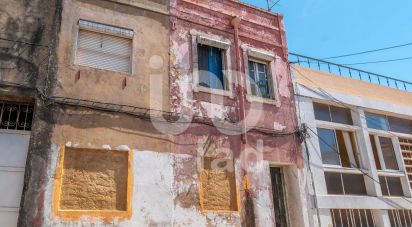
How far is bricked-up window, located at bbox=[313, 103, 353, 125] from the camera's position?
1208 cm

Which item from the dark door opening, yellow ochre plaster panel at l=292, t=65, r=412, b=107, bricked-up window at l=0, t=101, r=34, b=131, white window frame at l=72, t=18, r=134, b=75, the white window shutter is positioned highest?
yellow ochre plaster panel at l=292, t=65, r=412, b=107

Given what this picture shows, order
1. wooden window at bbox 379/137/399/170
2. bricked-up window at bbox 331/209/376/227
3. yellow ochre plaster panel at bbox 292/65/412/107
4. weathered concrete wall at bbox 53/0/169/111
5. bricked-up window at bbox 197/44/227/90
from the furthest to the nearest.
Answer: wooden window at bbox 379/137/399/170
yellow ochre plaster panel at bbox 292/65/412/107
bricked-up window at bbox 331/209/376/227
bricked-up window at bbox 197/44/227/90
weathered concrete wall at bbox 53/0/169/111

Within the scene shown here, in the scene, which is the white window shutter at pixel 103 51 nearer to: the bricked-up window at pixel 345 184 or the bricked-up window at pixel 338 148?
the bricked-up window at pixel 338 148

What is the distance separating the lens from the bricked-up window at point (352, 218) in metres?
10.8

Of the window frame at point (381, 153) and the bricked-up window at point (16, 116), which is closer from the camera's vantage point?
the bricked-up window at point (16, 116)

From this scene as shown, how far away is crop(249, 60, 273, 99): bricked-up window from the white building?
1019 millimetres

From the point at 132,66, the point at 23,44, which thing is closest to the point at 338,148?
the point at 132,66

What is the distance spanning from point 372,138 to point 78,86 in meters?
10.1

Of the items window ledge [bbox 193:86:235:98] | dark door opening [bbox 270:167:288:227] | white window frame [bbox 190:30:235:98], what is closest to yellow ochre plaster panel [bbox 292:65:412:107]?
white window frame [bbox 190:30:235:98]

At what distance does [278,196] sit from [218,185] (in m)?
2.17

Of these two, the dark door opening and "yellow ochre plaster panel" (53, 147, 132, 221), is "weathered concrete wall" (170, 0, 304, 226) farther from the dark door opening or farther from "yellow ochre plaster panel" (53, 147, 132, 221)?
"yellow ochre plaster panel" (53, 147, 132, 221)

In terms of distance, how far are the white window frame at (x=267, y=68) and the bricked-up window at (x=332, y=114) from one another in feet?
6.05

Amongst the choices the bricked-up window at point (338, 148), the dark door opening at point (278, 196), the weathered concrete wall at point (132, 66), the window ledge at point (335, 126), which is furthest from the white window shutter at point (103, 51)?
the bricked-up window at point (338, 148)

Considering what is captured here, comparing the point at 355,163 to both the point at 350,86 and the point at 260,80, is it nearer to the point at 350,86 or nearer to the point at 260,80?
the point at 350,86
